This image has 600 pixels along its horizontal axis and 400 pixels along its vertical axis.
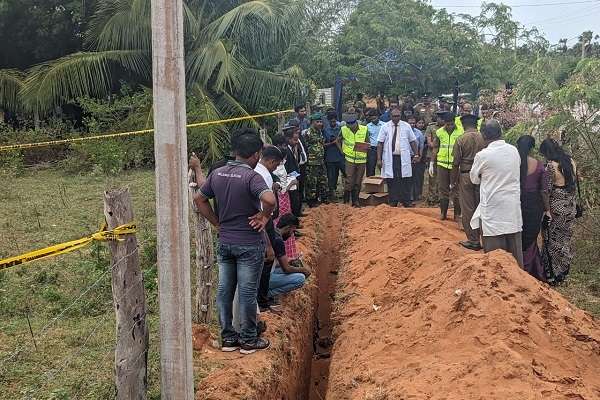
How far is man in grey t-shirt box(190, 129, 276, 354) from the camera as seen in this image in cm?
504

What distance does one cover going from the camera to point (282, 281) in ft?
21.7

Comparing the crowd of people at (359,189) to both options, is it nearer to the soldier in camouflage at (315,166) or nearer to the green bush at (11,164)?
the soldier in camouflage at (315,166)

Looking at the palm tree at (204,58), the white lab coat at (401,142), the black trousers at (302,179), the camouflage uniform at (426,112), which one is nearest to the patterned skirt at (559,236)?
the white lab coat at (401,142)

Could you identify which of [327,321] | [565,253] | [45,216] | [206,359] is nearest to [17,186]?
[45,216]

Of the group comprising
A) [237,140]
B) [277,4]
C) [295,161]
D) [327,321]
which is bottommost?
[327,321]

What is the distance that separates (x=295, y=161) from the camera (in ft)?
32.1

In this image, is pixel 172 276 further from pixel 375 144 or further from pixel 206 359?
pixel 375 144

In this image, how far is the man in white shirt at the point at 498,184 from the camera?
6.48 meters

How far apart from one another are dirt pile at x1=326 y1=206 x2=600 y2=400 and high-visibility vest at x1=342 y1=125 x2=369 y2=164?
13.8 ft

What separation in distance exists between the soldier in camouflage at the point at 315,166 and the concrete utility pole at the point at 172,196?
8.10 m

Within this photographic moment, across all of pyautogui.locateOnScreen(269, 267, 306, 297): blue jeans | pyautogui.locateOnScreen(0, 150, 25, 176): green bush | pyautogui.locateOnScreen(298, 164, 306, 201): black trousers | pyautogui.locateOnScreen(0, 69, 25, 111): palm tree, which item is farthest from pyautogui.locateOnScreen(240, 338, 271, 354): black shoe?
pyautogui.locateOnScreen(0, 69, 25, 111): palm tree

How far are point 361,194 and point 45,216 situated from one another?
5643mm

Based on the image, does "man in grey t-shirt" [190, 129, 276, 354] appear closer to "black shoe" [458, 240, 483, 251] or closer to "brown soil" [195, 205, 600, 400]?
"brown soil" [195, 205, 600, 400]

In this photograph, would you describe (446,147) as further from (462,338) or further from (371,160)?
(462,338)
